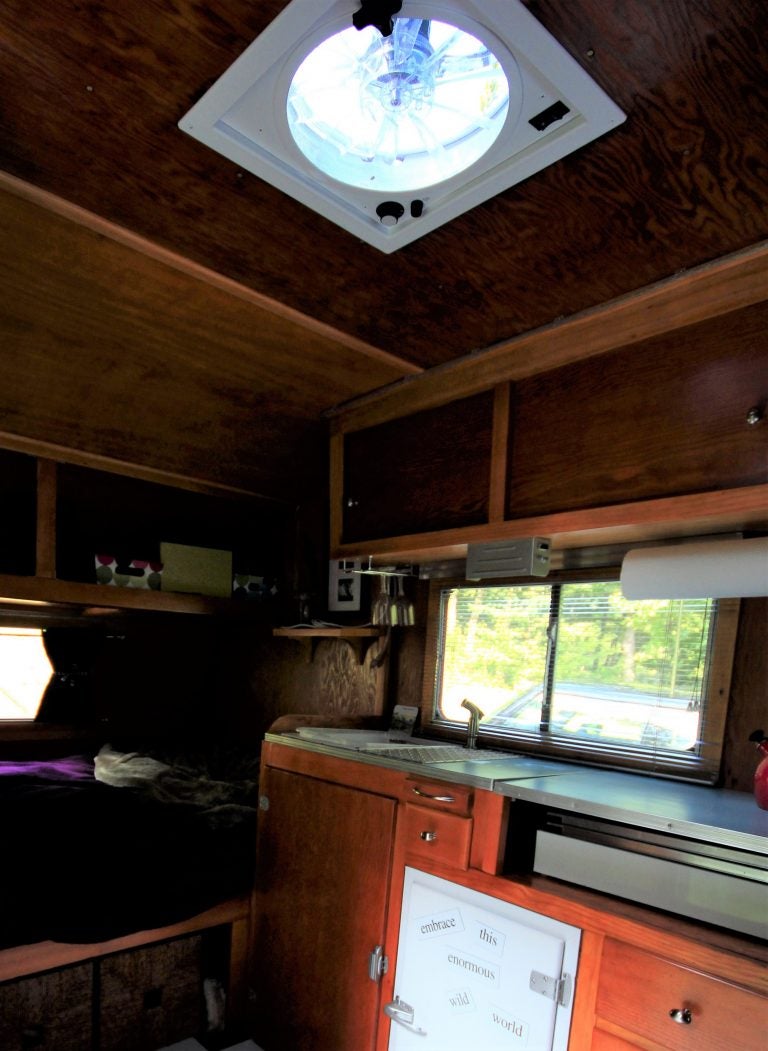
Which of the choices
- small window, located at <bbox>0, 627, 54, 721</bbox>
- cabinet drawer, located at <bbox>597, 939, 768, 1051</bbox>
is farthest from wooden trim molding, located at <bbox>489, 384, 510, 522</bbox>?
small window, located at <bbox>0, 627, 54, 721</bbox>

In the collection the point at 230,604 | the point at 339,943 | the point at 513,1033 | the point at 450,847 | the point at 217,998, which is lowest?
the point at 217,998

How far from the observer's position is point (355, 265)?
1.63 m

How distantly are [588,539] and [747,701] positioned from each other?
1.85ft

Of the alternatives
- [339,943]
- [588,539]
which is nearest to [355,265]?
[588,539]

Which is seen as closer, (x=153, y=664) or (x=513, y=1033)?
(x=513, y=1033)

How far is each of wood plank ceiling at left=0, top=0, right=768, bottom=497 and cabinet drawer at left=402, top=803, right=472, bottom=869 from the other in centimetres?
130

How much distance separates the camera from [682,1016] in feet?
3.90

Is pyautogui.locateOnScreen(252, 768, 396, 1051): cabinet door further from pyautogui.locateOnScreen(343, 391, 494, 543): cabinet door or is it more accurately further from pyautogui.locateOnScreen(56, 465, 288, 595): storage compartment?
pyautogui.locateOnScreen(56, 465, 288, 595): storage compartment

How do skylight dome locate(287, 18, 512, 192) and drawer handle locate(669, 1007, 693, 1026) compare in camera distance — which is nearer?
skylight dome locate(287, 18, 512, 192)

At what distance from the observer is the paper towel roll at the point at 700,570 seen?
4.94 feet

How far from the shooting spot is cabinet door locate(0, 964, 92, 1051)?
188 centimetres

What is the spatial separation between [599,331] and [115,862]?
6.48ft

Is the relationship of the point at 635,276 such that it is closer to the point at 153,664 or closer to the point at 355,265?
the point at 355,265

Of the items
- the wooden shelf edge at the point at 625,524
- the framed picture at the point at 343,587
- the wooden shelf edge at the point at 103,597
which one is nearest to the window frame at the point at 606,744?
the wooden shelf edge at the point at 625,524
